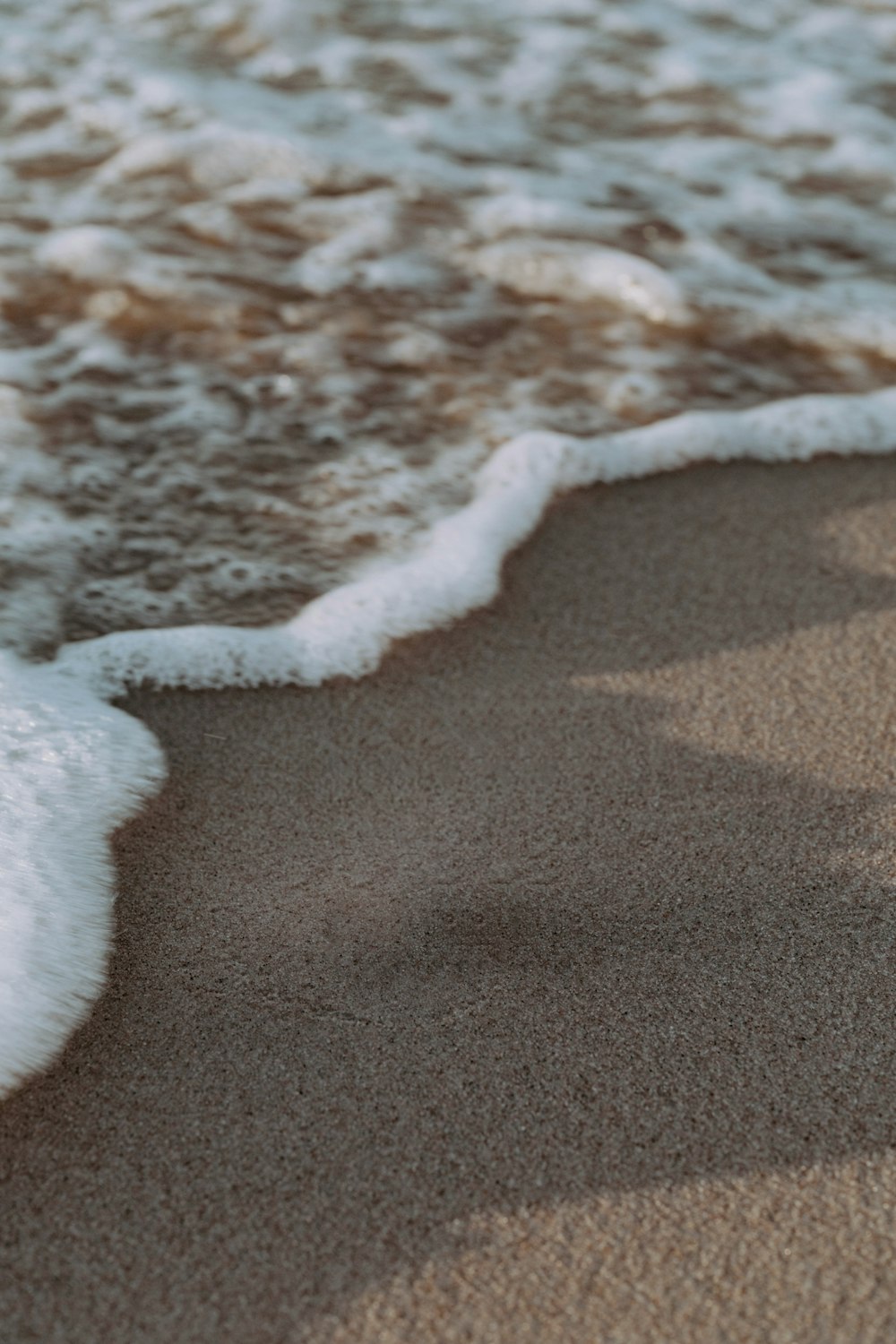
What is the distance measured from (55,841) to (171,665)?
1.37ft

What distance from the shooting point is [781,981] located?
155 centimetres

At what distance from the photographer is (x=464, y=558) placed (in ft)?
7.51

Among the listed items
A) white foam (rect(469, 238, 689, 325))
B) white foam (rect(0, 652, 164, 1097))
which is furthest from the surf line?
white foam (rect(469, 238, 689, 325))

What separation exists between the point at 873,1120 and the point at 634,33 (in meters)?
3.92

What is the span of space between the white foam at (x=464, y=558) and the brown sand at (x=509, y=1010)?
0.05 metres

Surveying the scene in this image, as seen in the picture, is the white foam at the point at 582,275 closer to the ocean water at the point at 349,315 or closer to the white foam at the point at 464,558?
the ocean water at the point at 349,315

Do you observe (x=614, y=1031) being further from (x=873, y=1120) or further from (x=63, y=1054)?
(x=63, y=1054)

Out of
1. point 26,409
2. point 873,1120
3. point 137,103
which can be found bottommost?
point 873,1120

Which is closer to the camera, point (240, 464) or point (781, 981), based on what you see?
point (781, 981)

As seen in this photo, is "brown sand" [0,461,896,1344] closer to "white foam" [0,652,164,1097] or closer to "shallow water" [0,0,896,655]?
"white foam" [0,652,164,1097]

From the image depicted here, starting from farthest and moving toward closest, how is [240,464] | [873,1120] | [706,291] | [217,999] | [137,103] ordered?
[137,103]
[706,291]
[240,464]
[217,999]
[873,1120]

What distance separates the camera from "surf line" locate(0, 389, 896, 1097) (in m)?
1.55

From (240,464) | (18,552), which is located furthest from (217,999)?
(240,464)

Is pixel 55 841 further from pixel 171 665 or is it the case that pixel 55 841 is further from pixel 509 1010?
pixel 509 1010
